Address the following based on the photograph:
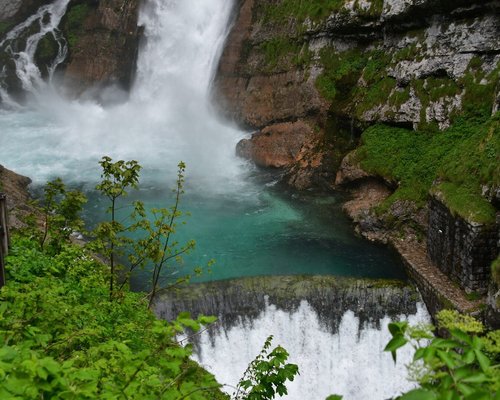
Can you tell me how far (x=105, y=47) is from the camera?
33.5m

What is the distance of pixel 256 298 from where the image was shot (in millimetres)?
14398

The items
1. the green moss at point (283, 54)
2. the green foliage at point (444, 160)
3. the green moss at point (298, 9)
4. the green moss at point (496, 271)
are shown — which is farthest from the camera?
the green moss at point (283, 54)

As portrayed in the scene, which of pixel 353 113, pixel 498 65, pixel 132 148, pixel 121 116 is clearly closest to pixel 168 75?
pixel 121 116

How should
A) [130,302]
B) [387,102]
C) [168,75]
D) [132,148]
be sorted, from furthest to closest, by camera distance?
[168,75]
[132,148]
[387,102]
[130,302]

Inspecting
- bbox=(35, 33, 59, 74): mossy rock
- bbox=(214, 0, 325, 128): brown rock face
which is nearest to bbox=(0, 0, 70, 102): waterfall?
bbox=(35, 33, 59, 74): mossy rock

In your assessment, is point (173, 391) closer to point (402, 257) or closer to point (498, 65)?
point (402, 257)

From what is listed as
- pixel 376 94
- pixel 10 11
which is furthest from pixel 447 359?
pixel 10 11

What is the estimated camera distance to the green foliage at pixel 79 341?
9.61ft

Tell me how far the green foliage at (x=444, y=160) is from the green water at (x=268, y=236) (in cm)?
235

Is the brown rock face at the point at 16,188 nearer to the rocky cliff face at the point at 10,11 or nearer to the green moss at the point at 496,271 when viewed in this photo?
the green moss at the point at 496,271

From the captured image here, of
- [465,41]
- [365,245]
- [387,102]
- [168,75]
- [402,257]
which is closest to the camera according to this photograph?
[402,257]

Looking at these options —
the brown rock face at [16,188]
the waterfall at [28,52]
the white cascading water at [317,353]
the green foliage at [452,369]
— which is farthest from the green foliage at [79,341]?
the waterfall at [28,52]

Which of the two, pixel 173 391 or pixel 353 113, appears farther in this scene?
pixel 353 113

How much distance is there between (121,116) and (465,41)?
19.9 metres
